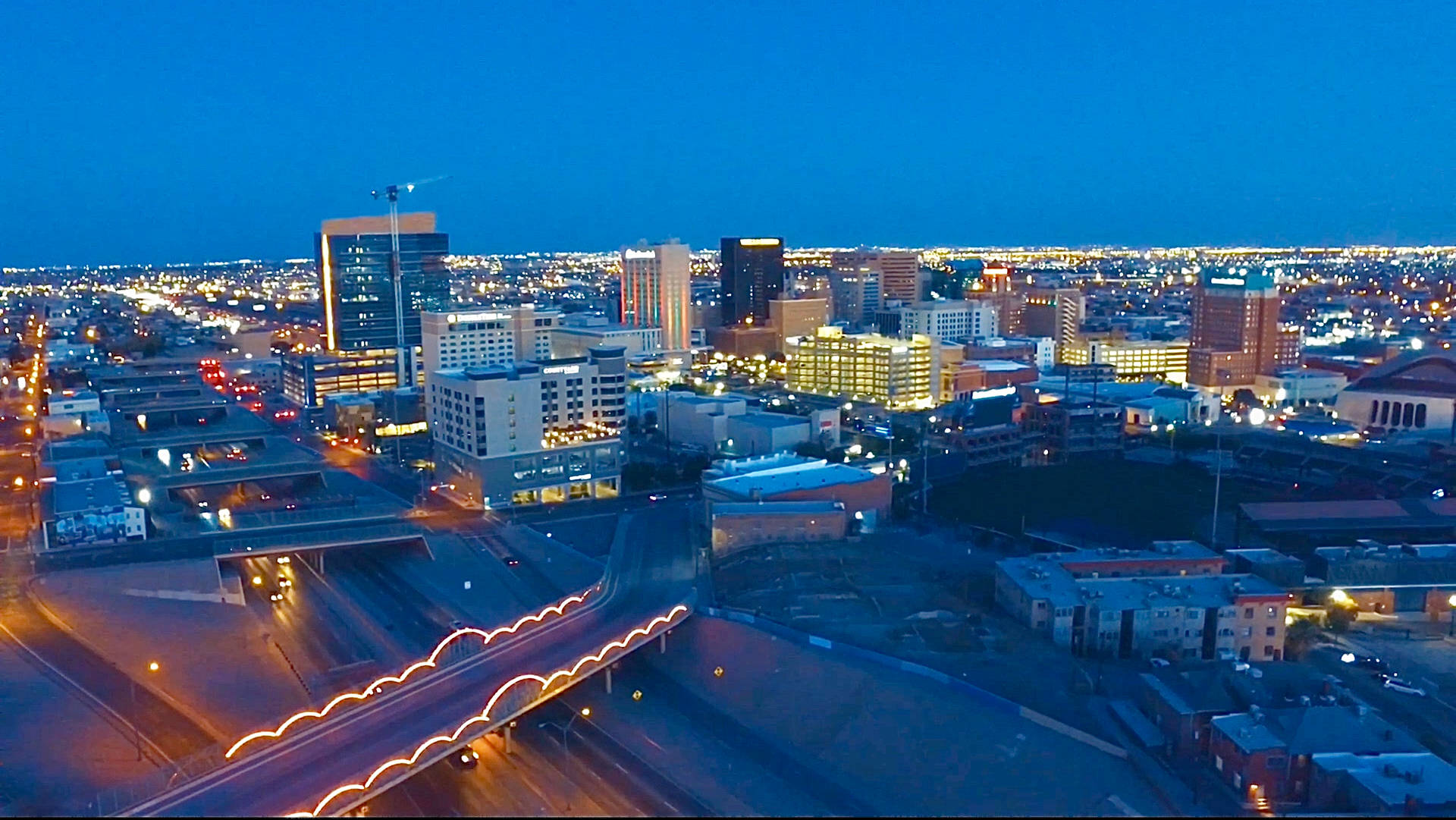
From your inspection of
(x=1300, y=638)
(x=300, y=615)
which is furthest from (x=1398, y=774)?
(x=300, y=615)

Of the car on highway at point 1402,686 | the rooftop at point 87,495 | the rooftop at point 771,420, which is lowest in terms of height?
the car on highway at point 1402,686

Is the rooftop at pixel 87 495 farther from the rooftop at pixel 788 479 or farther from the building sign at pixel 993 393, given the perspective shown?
the building sign at pixel 993 393

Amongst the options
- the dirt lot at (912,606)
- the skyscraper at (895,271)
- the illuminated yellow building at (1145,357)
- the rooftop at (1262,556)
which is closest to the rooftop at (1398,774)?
the dirt lot at (912,606)

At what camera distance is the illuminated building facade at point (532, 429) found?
18.7 meters

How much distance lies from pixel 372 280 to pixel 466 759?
27409 millimetres

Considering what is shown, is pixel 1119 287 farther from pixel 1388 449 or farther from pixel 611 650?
pixel 611 650

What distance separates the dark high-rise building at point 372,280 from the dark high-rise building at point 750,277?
12.3 meters

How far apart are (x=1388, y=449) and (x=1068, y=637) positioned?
42.6 ft

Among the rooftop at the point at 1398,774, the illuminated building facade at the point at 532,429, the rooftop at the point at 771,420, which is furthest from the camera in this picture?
the rooftop at the point at 771,420

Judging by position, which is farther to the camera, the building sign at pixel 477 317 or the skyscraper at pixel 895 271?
the skyscraper at pixel 895 271

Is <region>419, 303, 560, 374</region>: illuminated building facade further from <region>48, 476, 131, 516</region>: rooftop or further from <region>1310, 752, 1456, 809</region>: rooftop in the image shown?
<region>1310, 752, 1456, 809</region>: rooftop

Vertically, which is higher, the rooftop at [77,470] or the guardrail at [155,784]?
the rooftop at [77,470]

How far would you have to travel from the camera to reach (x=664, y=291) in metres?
38.3

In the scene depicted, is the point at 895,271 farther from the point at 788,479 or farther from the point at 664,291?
the point at 788,479
